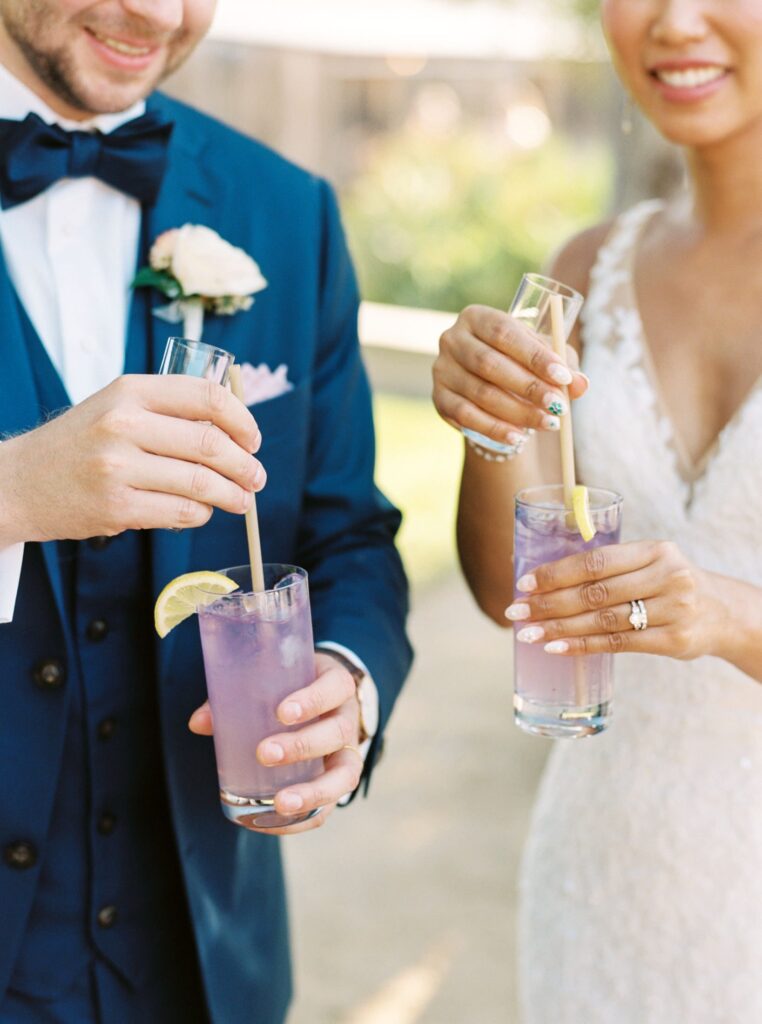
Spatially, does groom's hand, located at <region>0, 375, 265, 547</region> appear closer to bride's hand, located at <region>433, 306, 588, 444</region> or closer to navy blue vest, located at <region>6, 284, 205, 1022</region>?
navy blue vest, located at <region>6, 284, 205, 1022</region>

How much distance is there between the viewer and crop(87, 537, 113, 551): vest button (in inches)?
76.7

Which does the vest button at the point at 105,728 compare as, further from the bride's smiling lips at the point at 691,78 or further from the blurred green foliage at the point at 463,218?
the blurred green foliage at the point at 463,218

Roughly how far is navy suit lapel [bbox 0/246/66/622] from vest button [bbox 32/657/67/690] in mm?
69

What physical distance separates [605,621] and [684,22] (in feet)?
3.35

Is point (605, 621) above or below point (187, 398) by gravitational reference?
below

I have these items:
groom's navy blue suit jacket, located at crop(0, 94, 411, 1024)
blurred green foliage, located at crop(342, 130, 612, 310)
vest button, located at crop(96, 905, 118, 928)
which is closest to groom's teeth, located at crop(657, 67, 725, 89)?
groom's navy blue suit jacket, located at crop(0, 94, 411, 1024)

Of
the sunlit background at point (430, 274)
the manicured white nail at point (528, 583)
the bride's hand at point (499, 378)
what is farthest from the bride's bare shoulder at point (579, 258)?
the manicured white nail at point (528, 583)

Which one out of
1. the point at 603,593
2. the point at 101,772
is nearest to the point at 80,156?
the point at 101,772

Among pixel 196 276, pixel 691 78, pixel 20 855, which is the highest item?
pixel 691 78

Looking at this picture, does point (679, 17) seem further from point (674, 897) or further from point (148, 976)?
point (148, 976)

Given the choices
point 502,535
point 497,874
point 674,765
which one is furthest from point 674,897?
point 497,874

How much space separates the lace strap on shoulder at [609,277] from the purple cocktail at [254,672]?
3.01ft

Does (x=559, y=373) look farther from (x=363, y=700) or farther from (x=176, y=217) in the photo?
(x=176, y=217)

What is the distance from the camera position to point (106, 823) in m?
2.02
